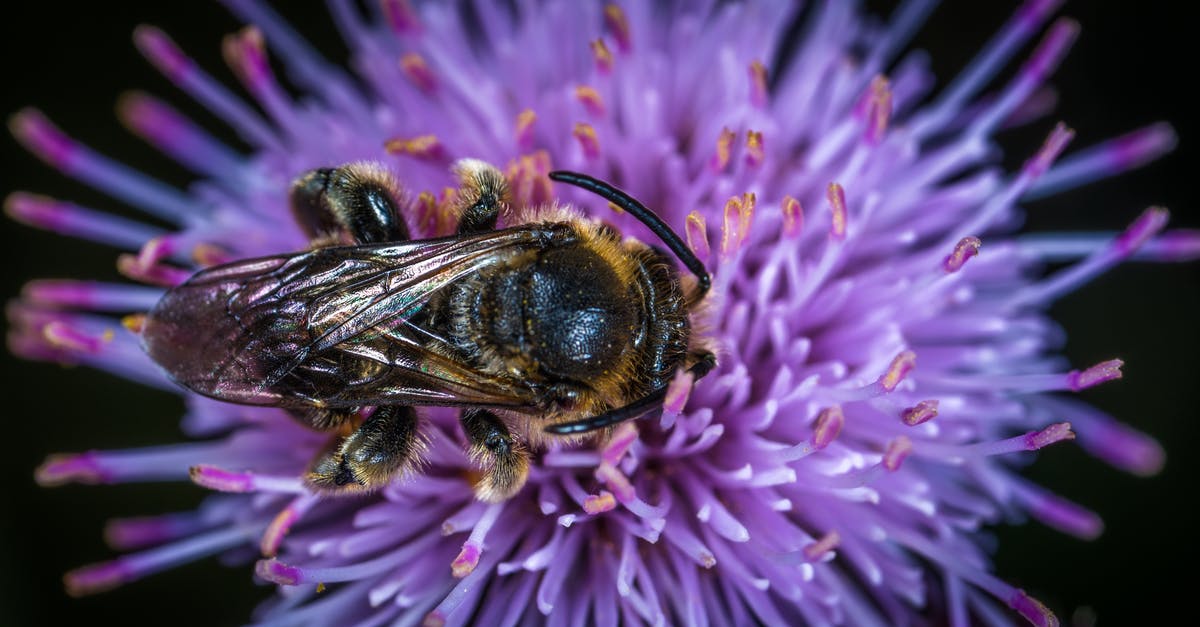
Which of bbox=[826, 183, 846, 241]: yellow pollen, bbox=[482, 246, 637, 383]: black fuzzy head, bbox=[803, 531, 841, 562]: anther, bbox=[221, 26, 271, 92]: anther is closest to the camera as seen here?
bbox=[482, 246, 637, 383]: black fuzzy head

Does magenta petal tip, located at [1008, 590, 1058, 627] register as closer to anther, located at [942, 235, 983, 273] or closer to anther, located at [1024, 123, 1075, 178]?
anther, located at [942, 235, 983, 273]

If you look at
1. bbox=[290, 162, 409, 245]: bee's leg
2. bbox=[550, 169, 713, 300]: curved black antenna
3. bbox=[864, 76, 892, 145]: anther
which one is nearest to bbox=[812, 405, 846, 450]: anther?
bbox=[550, 169, 713, 300]: curved black antenna

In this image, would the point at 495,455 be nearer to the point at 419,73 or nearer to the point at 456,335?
the point at 456,335

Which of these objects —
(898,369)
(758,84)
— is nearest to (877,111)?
(758,84)

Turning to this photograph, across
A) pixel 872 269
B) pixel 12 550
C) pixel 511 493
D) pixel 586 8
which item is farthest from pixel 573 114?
pixel 12 550

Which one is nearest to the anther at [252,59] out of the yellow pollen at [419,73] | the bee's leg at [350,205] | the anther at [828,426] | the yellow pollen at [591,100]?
the yellow pollen at [419,73]

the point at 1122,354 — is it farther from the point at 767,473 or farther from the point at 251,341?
the point at 251,341
